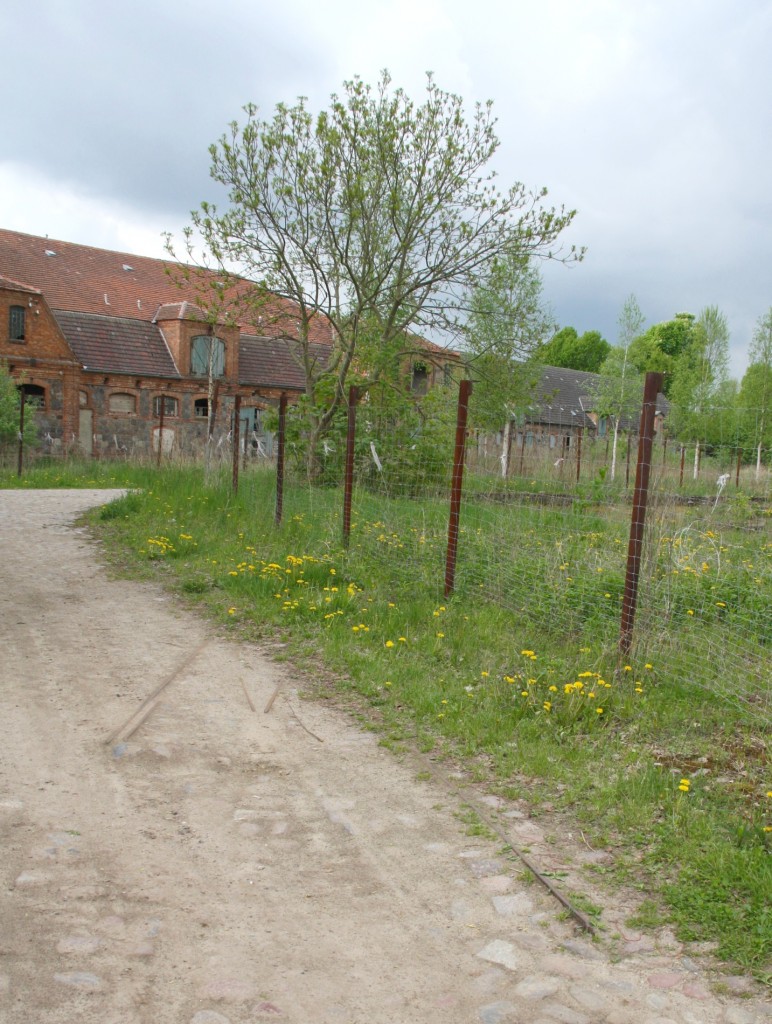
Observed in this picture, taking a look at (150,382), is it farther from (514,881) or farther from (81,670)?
(514,881)

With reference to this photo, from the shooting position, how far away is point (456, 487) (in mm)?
8234

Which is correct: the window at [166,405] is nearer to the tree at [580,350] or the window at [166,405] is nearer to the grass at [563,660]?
the grass at [563,660]

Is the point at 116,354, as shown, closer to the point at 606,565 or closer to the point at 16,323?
the point at 16,323

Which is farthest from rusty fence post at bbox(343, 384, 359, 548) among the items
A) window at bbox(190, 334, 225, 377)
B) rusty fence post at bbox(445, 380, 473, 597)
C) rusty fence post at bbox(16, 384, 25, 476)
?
window at bbox(190, 334, 225, 377)

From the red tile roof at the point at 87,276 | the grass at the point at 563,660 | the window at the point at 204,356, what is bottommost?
the grass at the point at 563,660

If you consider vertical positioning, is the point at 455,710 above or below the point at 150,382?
below

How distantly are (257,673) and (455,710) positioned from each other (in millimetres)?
1758

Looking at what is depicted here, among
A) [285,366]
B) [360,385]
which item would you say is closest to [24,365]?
[285,366]

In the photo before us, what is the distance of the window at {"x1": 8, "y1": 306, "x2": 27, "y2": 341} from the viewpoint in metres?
34.0

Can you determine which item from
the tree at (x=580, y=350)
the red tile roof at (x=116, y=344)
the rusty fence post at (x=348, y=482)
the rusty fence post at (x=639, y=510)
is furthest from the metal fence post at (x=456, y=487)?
the tree at (x=580, y=350)

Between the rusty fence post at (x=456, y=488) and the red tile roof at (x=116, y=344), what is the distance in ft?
100

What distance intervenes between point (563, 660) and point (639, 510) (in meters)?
1.16

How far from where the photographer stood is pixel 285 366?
42.5 meters

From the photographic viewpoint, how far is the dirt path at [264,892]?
2.76m
